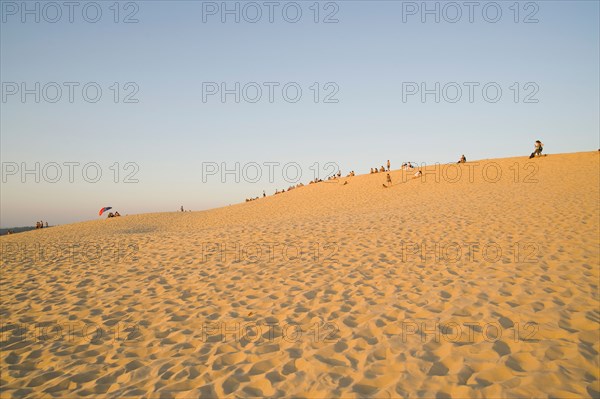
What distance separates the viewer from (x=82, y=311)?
6723 millimetres

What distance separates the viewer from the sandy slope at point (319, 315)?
13.6 feet

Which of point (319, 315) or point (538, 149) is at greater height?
→ point (538, 149)

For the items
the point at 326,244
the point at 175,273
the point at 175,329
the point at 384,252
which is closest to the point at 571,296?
the point at 384,252

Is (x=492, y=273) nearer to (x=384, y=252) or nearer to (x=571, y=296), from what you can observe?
(x=571, y=296)

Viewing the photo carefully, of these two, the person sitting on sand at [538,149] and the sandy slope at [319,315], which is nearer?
the sandy slope at [319,315]

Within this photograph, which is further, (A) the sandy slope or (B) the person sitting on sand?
(B) the person sitting on sand

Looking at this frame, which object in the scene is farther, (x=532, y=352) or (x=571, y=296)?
(x=571, y=296)

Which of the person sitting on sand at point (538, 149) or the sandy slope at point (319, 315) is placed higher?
the person sitting on sand at point (538, 149)

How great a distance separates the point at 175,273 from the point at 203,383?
536cm

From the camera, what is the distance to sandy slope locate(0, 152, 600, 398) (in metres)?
4.16

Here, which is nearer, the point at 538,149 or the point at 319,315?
the point at 319,315

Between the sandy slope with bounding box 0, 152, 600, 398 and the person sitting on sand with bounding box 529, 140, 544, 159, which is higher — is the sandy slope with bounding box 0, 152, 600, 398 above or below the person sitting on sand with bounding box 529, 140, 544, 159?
below

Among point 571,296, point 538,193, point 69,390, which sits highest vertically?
point 538,193

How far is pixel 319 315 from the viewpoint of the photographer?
5.93m
